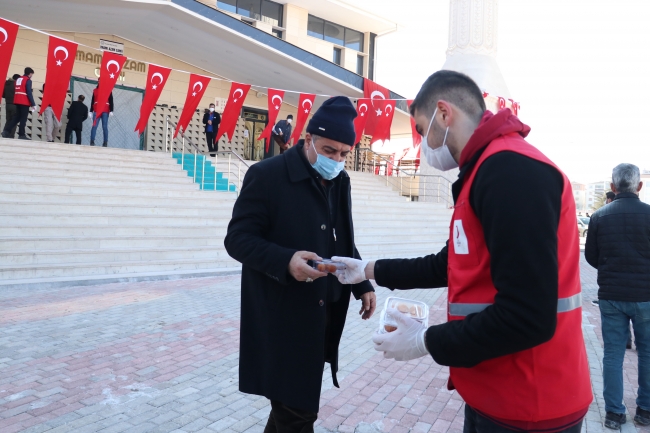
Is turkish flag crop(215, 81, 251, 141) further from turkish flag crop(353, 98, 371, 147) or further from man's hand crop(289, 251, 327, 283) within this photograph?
man's hand crop(289, 251, 327, 283)

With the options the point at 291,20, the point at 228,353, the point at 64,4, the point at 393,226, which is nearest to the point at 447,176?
the point at 393,226

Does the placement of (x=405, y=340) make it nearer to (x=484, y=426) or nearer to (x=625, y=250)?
(x=484, y=426)

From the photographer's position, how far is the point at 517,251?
131cm

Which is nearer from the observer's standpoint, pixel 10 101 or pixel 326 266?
pixel 326 266

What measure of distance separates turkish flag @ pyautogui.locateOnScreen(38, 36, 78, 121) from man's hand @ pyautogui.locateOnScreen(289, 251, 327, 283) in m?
9.51

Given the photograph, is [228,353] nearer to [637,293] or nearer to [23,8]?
[637,293]

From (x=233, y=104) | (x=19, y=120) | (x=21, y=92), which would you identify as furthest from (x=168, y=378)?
(x=19, y=120)

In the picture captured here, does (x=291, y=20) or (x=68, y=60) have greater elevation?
(x=291, y=20)

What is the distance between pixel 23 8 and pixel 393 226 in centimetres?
1210

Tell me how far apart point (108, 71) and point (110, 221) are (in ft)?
10.7

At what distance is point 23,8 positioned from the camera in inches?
564

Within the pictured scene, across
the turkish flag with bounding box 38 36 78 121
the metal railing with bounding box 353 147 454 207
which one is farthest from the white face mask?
the metal railing with bounding box 353 147 454 207

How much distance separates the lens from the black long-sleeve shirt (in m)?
1.31

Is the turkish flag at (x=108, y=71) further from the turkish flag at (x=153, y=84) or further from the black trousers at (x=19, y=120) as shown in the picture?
the black trousers at (x=19, y=120)
